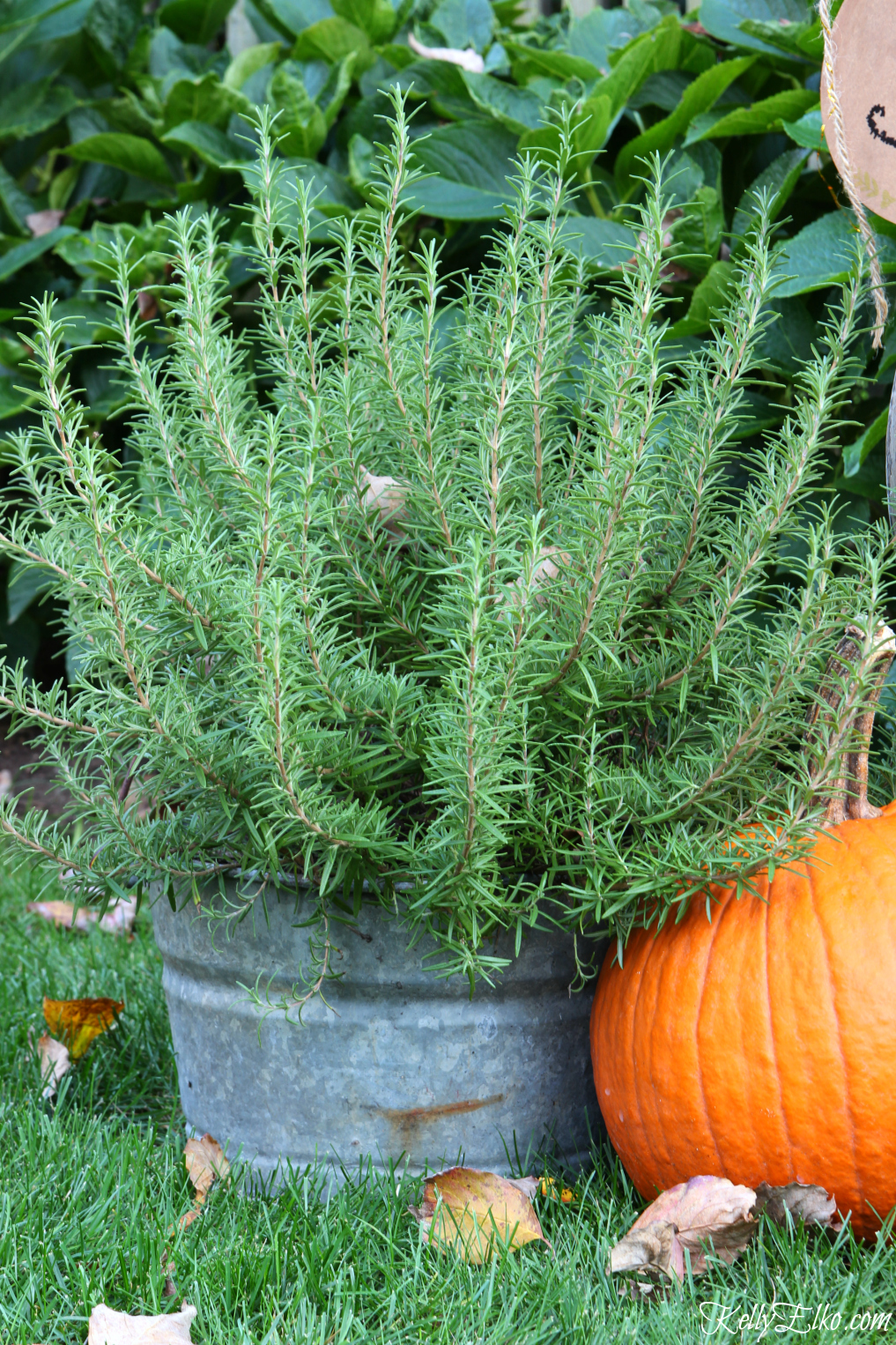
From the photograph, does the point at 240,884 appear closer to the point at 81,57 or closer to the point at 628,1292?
the point at 628,1292

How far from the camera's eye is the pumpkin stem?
3.83 feet

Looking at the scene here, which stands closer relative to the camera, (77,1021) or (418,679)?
(418,679)

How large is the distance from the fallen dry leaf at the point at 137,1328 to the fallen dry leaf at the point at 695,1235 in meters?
0.41

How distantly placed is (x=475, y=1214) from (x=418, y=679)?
59 centimetres

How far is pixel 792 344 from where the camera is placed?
1808 millimetres

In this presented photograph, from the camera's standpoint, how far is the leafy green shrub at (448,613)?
111 centimetres

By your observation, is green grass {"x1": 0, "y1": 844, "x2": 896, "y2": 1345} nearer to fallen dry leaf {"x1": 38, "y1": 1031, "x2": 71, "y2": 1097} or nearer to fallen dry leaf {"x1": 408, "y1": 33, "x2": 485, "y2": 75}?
fallen dry leaf {"x1": 38, "y1": 1031, "x2": 71, "y2": 1097}

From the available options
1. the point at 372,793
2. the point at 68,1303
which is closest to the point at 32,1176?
the point at 68,1303

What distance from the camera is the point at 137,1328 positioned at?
104 centimetres

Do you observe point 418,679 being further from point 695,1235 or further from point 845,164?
point 845,164

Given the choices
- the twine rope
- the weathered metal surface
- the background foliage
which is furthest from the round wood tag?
the weathered metal surface

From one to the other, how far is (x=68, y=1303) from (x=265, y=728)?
0.59 m

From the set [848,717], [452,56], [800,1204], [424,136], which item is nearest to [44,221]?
[452,56]

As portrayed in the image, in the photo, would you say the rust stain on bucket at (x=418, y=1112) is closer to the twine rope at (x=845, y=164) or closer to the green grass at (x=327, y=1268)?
the green grass at (x=327, y=1268)
